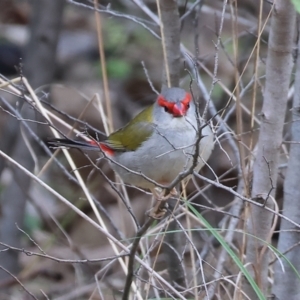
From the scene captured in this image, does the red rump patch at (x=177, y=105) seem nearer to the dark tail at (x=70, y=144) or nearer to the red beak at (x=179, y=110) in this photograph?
the red beak at (x=179, y=110)

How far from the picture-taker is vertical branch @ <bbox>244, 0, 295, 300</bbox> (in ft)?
8.29

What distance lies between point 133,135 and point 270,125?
3.03 ft

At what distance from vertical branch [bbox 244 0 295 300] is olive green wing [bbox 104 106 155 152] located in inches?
Result: 28.1

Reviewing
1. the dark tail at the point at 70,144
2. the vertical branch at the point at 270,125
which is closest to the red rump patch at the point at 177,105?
the dark tail at the point at 70,144

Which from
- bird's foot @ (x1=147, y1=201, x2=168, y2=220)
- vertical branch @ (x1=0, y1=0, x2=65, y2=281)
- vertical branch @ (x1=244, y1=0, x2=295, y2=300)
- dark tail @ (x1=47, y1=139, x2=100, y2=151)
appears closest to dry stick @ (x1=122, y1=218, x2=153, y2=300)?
bird's foot @ (x1=147, y1=201, x2=168, y2=220)

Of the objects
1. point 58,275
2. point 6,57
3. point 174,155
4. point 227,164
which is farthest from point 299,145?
point 6,57

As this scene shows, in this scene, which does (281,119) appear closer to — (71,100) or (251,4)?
(251,4)

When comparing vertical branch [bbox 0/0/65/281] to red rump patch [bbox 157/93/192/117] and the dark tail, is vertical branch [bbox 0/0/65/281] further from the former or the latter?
red rump patch [bbox 157/93/192/117]

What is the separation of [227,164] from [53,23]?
7.01 ft

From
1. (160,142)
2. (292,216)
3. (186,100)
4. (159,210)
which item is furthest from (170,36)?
(292,216)

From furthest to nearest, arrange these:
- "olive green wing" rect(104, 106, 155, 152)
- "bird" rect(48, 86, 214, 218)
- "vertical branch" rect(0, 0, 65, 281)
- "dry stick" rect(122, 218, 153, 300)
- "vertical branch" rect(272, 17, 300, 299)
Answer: "vertical branch" rect(0, 0, 65, 281)
"olive green wing" rect(104, 106, 155, 152)
"bird" rect(48, 86, 214, 218)
"vertical branch" rect(272, 17, 300, 299)
"dry stick" rect(122, 218, 153, 300)

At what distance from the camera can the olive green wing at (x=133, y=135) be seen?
11.0 feet

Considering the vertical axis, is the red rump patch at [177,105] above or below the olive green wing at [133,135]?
above

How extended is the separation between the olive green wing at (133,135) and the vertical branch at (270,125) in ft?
2.34
